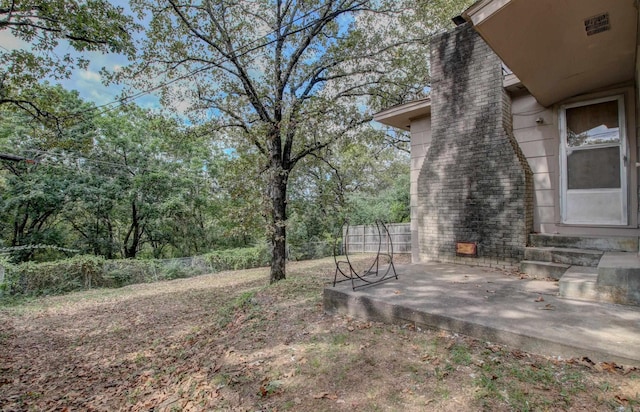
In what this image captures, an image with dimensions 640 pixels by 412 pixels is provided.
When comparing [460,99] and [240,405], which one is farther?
[460,99]

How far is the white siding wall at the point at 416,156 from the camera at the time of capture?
6328mm

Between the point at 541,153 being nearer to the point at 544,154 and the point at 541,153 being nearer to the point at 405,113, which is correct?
the point at 544,154

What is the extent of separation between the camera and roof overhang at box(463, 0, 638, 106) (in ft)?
10.1

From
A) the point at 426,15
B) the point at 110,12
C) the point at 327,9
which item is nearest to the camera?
the point at 110,12

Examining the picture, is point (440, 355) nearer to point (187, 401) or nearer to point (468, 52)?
Answer: point (187, 401)

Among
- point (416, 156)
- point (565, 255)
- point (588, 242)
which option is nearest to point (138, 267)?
point (416, 156)

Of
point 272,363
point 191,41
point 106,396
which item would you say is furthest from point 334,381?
point 191,41

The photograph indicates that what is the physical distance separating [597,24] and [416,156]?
11.6ft

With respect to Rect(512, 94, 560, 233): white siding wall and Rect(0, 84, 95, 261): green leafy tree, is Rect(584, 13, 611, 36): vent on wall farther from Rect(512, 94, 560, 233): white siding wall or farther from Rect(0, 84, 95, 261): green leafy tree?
Rect(0, 84, 95, 261): green leafy tree

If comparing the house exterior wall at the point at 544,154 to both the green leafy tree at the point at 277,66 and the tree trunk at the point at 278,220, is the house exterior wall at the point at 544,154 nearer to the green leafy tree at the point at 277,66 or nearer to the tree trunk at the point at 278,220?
the green leafy tree at the point at 277,66

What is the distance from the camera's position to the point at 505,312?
2.87 meters

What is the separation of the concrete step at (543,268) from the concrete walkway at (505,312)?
0.35m

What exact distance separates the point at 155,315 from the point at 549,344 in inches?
268

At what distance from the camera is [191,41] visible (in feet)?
23.7
